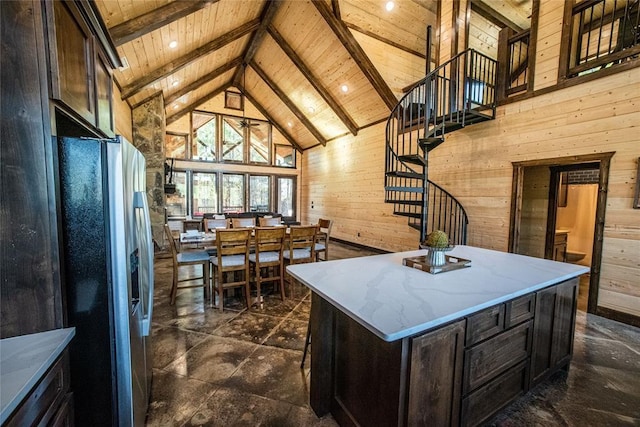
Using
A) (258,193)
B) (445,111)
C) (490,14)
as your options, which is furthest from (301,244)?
(258,193)

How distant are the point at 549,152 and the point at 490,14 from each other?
284cm

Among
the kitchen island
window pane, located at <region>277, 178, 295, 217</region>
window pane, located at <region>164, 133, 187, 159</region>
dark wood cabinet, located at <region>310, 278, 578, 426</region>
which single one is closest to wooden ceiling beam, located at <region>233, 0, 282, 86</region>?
window pane, located at <region>164, 133, 187, 159</region>

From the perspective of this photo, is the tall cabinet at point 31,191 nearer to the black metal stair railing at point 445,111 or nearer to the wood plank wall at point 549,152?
the black metal stair railing at point 445,111

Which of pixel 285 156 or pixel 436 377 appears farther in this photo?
pixel 285 156

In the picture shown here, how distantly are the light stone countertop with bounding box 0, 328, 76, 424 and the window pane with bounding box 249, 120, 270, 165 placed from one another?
9.05 metres

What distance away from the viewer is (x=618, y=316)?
300 cm

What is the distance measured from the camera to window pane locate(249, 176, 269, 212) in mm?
9719

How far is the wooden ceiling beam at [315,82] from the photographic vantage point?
6098mm

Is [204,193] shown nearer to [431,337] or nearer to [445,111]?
[445,111]

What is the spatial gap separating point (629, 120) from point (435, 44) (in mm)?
2959

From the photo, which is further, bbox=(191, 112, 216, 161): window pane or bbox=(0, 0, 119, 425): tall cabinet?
bbox=(191, 112, 216, 161): window pane

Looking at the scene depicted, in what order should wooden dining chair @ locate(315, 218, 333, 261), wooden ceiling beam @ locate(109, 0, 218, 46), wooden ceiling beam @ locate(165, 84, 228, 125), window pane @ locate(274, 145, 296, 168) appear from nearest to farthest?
wooden ceiling beam @ locate(109, 0, 218, 46), wooden dining chair @ locate(315, 218, 333, 261), wooden ceiling beam @ locate(165, 84, 228, 125), window pane @ locate(274, 145, 296, 168)

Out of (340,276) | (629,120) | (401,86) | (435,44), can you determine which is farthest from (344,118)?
(340,276)

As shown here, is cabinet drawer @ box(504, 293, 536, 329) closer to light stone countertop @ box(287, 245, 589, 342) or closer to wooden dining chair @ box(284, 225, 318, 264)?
light stone countertop @ box(287, 245, 589, 342)
